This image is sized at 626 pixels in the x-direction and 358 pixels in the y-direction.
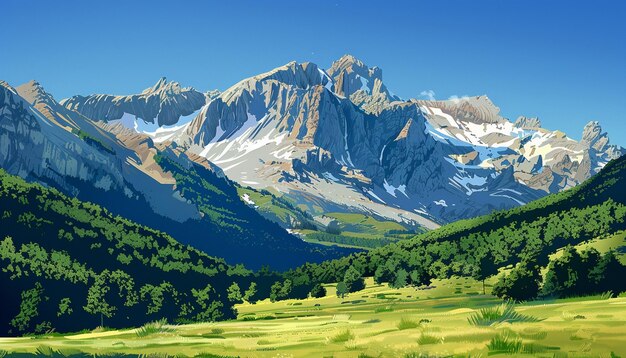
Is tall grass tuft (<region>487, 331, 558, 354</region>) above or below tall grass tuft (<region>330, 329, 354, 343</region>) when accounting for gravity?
below

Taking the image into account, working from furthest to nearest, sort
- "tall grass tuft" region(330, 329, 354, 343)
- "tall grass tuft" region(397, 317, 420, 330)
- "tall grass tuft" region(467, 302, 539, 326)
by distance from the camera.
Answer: "tall grass tuft" region(397, 317, 420, 330) → "tall grass tuft" region(330, 329, 354, 343) → "tall grass tuft" region(467, 302, 539, 326)

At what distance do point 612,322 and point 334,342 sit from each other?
10005 mm

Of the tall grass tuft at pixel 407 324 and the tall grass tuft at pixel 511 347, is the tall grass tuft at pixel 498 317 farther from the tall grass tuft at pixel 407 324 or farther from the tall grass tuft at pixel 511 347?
the tall grass tuft at pixel 511 347

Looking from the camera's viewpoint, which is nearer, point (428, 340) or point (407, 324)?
point (428, 340)

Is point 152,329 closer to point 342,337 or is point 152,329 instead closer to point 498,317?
point 342,337

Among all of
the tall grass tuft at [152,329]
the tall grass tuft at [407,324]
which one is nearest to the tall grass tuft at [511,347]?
the tall grass tuft at [407,324]

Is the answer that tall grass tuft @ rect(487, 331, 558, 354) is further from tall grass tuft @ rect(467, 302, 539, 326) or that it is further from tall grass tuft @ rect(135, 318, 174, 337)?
tall grass tuft @ rect(135, 318, 174, 337)

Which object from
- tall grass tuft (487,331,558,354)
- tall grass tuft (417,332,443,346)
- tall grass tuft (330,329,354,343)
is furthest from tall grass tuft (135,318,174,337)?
tall grass tuft (487,331,558,354)

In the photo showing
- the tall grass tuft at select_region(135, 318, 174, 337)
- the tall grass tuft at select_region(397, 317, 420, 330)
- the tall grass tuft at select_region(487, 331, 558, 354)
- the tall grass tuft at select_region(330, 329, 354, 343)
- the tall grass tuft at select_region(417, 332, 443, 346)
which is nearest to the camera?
the tall grass tuft at select_region(487, 331, 558, 354)

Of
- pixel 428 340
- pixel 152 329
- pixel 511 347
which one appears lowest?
pixel 511 347

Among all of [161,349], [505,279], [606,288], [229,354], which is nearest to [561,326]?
[229,354]

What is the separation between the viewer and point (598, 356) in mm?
16656

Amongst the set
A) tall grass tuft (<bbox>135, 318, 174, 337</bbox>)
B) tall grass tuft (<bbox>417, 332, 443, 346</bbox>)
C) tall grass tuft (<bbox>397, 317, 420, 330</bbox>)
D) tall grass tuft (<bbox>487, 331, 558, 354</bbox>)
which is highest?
tall grass tuft (<bbox>135, 318, 174, 337</bbox>)

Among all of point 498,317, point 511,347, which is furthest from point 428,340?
point 498,317
